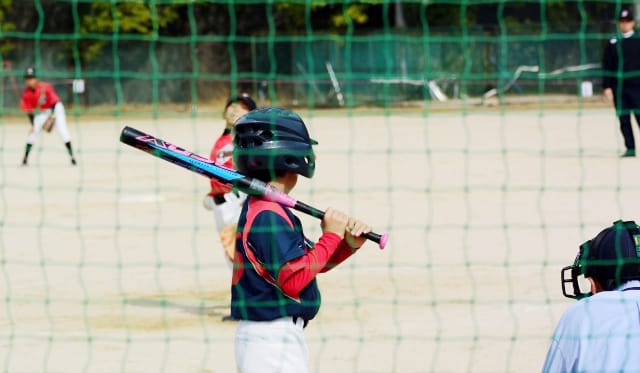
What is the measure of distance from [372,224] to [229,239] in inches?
155

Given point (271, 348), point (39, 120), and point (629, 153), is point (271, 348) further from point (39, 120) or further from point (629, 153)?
point (39, 120)

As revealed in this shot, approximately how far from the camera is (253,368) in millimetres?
5105

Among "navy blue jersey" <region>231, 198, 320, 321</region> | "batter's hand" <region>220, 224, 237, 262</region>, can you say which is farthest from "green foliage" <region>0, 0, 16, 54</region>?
"navy blue jersey" <region>231, 198, 320, 321</region>

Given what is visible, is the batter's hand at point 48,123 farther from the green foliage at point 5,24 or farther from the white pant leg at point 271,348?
the green foliage at point 5,24

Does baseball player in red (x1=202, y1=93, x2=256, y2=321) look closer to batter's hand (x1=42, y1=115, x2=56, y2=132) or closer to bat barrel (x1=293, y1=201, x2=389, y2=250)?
bat barrel (x1=293, y1=201, x2=389, y2=250)

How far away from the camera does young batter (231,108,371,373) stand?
505 centimetres

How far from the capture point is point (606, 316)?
423 centimetres

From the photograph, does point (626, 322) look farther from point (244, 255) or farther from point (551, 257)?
point (551, 257)

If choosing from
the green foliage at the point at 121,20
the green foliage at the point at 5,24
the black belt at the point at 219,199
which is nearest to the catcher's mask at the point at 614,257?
the black belt at the point at 219,199

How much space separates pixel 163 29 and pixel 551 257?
33.7 m

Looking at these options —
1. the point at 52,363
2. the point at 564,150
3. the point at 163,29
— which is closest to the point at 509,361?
the point at 52,363

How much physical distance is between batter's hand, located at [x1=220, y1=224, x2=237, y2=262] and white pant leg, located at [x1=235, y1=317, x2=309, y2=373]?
12.9 feet

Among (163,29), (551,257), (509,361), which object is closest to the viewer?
(509,361)

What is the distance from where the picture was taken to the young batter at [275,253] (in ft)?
16.6
